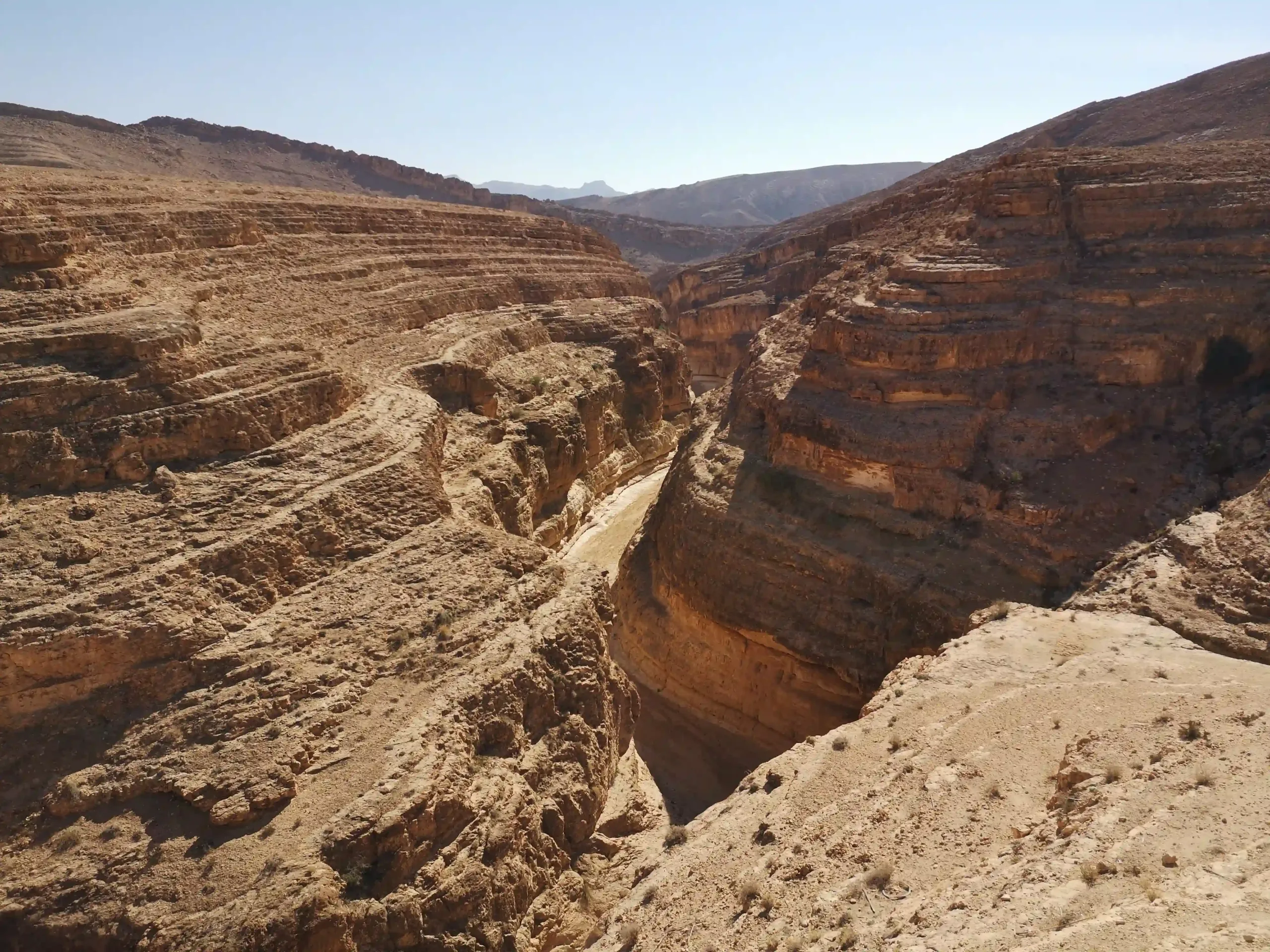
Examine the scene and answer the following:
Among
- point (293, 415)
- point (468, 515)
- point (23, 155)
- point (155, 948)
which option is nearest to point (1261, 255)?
point (468, 515)

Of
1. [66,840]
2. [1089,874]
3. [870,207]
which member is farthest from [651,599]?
[870,207]

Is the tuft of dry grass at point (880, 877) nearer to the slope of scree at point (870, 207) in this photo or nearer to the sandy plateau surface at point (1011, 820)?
the sandy plateau surface at point (1011, 820)

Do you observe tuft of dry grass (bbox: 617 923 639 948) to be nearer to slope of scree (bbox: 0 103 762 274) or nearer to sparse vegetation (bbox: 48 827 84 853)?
sparse vegetation (bbox: 48 827 84 853)

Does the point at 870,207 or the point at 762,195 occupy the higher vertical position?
the point at 762,195

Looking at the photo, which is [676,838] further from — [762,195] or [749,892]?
[762,195]

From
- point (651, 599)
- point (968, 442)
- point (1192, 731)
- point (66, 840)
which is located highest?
point (968, 442)

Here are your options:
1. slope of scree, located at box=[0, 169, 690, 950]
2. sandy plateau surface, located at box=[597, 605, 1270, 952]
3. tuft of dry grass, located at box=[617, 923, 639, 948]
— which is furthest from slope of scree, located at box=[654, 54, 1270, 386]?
tuft of dry grass, located at box=[617, 923, 639, 948]
